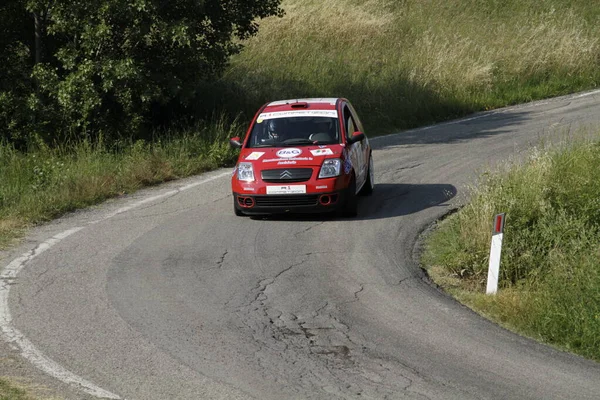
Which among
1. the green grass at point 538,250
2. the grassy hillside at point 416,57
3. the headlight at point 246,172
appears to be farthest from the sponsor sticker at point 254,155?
the grassy hillside at point 416,57

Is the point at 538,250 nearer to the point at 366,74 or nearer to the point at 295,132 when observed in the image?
the point at 295,132

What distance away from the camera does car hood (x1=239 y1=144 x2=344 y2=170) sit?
558 inches

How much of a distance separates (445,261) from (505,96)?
15.8 m

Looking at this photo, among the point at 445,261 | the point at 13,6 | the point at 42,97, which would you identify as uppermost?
the point at 13,6

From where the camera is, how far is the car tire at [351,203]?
14219 mm

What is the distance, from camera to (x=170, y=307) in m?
10.0

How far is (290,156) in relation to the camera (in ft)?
47.0

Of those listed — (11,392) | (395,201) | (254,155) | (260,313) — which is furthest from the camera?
(395,201)

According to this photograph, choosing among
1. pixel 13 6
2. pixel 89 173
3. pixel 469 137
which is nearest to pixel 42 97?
pixel 13 6

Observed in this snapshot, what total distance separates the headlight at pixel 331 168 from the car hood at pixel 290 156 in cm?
9

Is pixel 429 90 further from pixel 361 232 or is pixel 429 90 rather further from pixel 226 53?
pixel 361 232

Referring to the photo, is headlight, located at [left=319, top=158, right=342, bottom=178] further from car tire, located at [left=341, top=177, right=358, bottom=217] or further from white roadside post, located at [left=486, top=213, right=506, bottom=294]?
white roadside post, located at [left=486, top=213, right=506, bottom=294]

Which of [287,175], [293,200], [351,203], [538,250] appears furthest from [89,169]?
[538,250]

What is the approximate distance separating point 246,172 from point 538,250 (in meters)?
4.57
